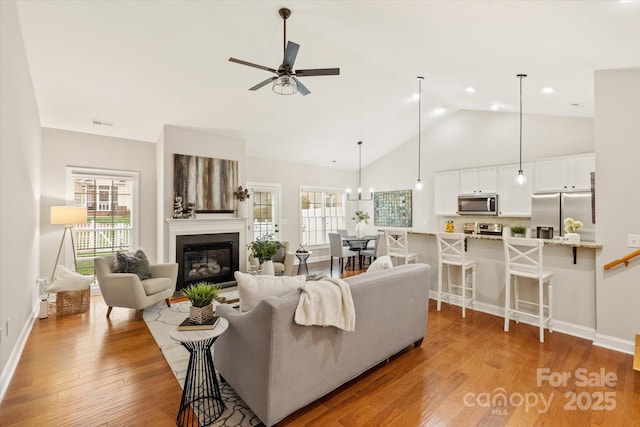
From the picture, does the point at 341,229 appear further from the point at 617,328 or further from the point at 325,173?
the point at 617,328

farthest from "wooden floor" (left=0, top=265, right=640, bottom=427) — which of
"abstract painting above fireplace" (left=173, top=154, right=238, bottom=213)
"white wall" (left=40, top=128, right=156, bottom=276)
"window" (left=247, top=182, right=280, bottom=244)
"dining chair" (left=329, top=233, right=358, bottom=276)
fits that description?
"window" (left=247, top=182, right=280, bottom=244)

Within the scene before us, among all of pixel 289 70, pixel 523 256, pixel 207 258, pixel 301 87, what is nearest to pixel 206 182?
pixel 207 258

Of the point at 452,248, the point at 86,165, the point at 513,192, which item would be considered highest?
the point at 86,165

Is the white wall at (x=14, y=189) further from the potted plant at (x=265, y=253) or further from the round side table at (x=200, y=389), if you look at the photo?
the potted plant at (x=265, y=253)

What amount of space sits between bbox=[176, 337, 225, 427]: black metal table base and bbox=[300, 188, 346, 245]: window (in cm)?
563

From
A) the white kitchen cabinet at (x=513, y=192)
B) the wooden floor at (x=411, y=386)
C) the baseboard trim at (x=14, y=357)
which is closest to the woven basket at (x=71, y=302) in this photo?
the baseboard trim at (x=14, y=357)

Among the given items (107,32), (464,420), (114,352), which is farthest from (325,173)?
(464,420)

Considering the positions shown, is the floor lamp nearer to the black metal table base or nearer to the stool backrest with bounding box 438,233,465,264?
the black metal table base

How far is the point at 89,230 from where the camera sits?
5105 mm

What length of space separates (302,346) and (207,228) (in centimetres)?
399

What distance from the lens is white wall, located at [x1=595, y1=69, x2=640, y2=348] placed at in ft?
9.54

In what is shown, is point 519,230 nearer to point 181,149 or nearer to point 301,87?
point 301,87

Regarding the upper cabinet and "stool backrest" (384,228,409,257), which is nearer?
"stool backrest" (384,228,409,257)

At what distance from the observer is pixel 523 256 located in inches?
130
